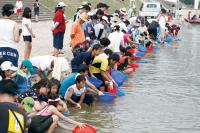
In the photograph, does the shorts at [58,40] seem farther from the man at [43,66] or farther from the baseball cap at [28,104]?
the baseball cap at [28,104]

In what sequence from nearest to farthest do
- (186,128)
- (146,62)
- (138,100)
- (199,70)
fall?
(186,128)
(138,100)
(199,70)
(146,62)

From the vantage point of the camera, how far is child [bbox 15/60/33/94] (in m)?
8.32

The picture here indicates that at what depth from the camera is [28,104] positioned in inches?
284

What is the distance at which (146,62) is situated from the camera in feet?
55.2

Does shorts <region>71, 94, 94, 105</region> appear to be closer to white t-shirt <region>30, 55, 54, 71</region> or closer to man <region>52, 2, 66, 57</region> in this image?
white t-shirt <region>30, 55, 54, 71</region>

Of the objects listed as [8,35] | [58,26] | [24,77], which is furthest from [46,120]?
[58,26]

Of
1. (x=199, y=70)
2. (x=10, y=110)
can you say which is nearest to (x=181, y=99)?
(x=199, y=70)

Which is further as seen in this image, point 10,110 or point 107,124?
point 107,124

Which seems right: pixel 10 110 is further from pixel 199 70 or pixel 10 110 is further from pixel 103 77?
pixel 199 70

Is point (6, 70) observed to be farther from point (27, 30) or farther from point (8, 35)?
point (27, 30)

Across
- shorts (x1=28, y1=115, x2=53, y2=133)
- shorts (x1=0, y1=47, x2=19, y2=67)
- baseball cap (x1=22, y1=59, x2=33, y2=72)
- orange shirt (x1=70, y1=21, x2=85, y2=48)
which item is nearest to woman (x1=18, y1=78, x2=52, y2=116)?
shorts (x1=28, y1=115, x2=53, y2=133)

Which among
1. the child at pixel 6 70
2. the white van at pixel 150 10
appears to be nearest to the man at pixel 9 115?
the child at pixel 6 70

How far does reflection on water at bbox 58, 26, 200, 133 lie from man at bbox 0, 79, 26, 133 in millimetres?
3806

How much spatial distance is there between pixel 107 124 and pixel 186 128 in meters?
1.26
